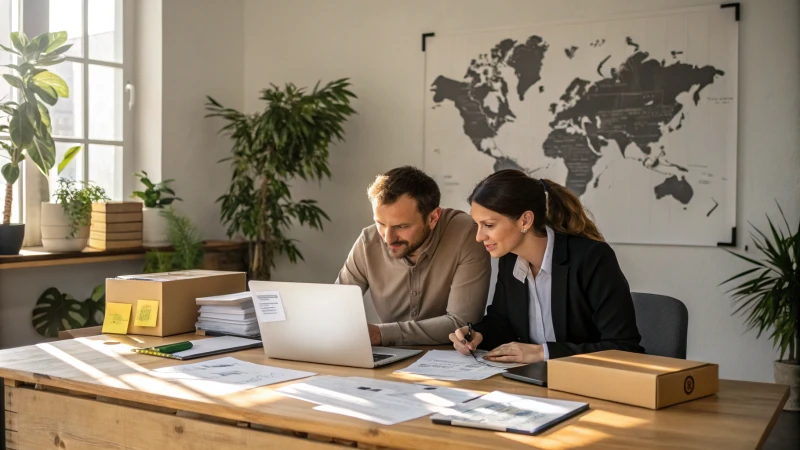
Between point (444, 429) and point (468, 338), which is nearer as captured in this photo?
point (444, 429)

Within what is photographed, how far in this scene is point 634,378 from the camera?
1.77 m

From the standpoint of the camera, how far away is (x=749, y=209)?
4.04 metres

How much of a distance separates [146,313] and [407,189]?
0.96 meters

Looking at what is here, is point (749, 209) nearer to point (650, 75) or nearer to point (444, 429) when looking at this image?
point (650, 75)

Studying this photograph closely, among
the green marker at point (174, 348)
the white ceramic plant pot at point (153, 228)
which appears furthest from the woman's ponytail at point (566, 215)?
the white ceramic plant pot at point (153, 228)

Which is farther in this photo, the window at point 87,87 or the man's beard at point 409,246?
the window at point 87,87

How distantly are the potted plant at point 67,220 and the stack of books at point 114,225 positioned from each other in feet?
0.15

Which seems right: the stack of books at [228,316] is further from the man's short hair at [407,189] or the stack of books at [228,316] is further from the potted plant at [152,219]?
the potted plant at [152,219]

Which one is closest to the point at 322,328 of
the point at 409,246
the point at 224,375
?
the point at 224,375

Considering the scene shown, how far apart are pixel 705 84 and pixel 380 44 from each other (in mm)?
1939

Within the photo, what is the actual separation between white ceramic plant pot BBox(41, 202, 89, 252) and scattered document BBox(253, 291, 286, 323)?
2181 mm

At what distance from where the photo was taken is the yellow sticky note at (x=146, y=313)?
106 inches

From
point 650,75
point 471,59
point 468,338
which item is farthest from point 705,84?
point 468,338

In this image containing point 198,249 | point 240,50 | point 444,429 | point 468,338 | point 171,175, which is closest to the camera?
point 444,429
